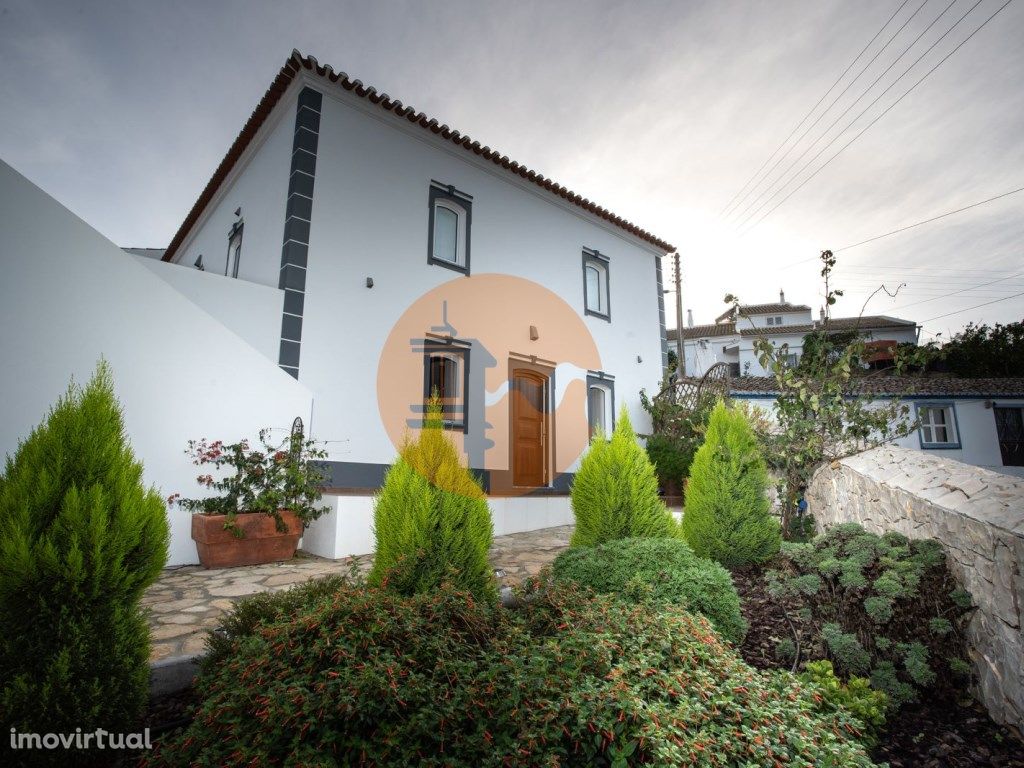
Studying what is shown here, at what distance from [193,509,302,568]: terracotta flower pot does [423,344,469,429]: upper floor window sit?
11.6 feet

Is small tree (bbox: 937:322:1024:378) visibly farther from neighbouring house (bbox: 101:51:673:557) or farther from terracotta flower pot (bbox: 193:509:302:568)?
terracotta flower pot (bbox: 193:509:302:568)

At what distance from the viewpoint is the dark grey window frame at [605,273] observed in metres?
11.5

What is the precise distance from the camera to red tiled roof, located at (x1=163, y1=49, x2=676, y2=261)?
7.43 m

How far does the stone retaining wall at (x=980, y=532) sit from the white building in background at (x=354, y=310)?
517 centimetres

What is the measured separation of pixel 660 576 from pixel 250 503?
4637 mm

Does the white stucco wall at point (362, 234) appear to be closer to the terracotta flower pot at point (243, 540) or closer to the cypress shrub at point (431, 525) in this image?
the terracotta flower pot at point (243, 540)

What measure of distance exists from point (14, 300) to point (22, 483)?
11.5ft

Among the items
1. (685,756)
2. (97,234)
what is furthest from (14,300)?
(685,756)

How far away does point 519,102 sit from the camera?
8.47 meters

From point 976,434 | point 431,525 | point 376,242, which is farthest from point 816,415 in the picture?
point 976,434

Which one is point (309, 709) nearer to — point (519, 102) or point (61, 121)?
point (519, 102)

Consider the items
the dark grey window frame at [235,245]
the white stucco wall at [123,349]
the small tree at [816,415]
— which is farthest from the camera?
the dark grey window frame at [235,245]

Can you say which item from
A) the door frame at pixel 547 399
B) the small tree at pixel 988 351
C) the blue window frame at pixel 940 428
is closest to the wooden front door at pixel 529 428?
the door frame at pixel 547 399

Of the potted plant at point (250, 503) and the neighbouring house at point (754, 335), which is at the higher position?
the neighbouring house at point (754, 335)
